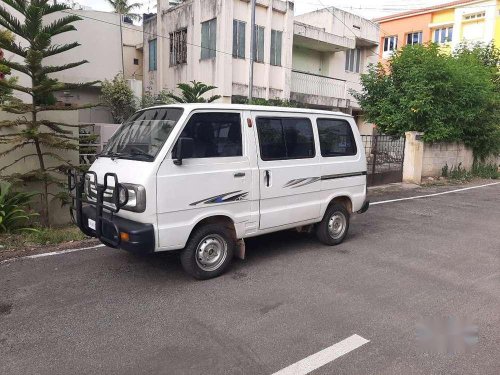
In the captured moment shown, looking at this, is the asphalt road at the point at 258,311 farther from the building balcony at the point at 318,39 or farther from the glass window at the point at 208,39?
the building balcony at the point at 318,39

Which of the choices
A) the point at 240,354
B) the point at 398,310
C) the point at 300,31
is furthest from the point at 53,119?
the point at 300,31

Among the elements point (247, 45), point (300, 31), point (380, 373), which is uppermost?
point (300, 31)

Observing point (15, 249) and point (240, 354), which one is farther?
point (15, 249)

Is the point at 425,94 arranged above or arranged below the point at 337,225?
above

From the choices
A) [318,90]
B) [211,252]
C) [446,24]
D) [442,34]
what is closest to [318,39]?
[318,90]

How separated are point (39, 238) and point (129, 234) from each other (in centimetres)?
277

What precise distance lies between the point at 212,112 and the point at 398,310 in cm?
288

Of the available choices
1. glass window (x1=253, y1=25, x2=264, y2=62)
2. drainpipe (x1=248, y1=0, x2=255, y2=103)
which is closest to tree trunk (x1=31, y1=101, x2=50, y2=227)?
drainpipe (x1=248, y1=0, x2=255, y2=103)

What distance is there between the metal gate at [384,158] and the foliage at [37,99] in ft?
28.1

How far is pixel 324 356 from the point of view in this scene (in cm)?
330

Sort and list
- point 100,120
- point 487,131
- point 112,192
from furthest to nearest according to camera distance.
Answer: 1. point 100,120
2. point 487,131
3. point 112,192

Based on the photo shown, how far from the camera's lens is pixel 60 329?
365 cm

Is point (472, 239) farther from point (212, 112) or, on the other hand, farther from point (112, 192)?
point (112, 192)

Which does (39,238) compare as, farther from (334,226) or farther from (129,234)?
(334,226)
